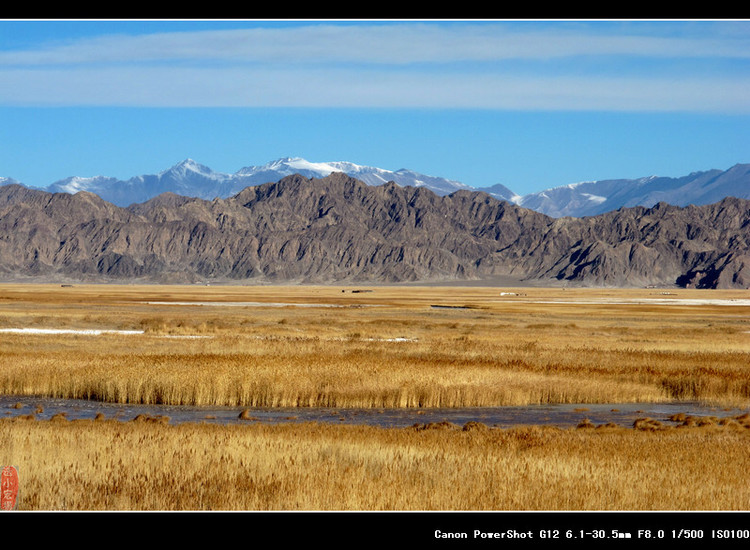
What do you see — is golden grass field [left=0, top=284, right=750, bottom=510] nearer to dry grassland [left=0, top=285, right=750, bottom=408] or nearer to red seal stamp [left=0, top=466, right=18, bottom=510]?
dry grassland [left=0, top=285, right=750, bottom=408]

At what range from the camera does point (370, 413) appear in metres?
28.0

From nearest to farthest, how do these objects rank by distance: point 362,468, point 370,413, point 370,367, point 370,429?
point 362,468
point 370,429
point 370,413
point 370,367

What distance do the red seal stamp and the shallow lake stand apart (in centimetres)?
1015

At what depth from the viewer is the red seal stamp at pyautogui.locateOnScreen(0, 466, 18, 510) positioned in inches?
527

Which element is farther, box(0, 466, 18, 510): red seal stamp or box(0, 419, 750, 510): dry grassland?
box(0, 419, 750, 510): dry grassland

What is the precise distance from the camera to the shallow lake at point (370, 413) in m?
25.9

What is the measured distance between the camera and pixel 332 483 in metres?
15.4

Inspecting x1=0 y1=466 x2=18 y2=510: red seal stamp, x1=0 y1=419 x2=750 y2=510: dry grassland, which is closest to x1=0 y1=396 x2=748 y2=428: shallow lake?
x1=0 y1=419 x2=750 y2=510: dry grassland

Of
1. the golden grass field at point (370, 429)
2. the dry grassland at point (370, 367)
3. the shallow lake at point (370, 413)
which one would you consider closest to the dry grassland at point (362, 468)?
the golden grass field at point (370, 429)

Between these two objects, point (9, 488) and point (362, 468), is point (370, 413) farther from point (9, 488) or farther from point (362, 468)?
point (9, 488)

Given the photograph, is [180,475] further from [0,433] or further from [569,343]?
[569,343]

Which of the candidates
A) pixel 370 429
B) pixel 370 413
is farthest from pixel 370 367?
pixel 370 429

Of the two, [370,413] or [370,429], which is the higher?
[370,429]

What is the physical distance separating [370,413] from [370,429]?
209 inches
